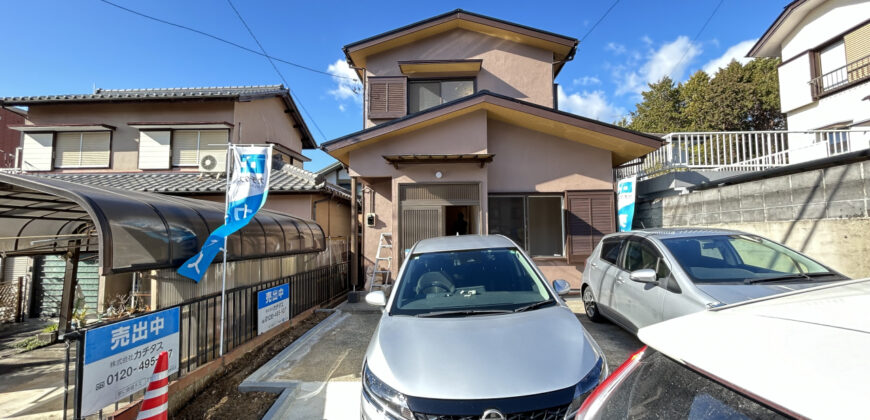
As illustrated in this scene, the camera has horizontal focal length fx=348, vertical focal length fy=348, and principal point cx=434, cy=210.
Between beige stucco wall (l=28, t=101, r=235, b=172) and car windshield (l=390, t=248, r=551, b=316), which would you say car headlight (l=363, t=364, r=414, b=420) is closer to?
car windshield (l=390, t=248, r=551, b=316)

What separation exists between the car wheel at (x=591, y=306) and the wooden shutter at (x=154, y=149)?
537 inches

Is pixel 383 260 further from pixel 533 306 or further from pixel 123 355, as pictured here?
pixel 533 306

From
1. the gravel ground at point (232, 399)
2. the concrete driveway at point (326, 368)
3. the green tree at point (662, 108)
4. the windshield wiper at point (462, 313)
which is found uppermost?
the green tree at point (662, 108)

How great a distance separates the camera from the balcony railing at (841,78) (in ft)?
33.6

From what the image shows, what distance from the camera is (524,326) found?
2594mm

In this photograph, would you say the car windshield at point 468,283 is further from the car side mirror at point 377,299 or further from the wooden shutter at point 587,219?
the wooden shutter at point 587,219

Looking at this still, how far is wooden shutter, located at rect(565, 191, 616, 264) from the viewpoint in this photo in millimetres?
8305

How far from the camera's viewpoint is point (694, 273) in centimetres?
375

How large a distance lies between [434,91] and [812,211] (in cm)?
887

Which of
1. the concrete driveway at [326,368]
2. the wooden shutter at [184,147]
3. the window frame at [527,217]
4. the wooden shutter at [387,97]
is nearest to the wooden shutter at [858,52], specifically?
the window frame at [527,217]

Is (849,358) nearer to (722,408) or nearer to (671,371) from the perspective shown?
(722,408)

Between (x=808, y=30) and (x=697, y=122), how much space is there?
10.2 m

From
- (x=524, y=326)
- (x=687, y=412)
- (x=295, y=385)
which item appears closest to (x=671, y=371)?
(x=687, y=412)

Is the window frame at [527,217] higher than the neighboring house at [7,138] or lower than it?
lower
